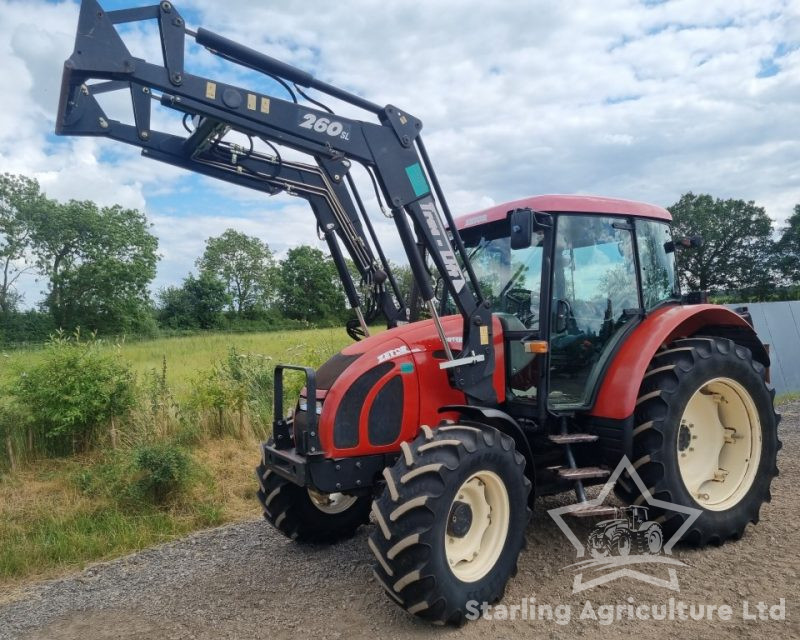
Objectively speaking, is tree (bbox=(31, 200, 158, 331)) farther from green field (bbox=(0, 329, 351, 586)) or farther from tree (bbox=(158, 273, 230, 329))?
green field (bbox=(0, 329, 351, 586))

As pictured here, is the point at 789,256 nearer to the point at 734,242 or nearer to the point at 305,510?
the point at 734,242

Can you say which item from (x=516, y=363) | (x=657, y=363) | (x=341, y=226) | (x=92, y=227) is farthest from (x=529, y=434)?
(x=92, y=227)

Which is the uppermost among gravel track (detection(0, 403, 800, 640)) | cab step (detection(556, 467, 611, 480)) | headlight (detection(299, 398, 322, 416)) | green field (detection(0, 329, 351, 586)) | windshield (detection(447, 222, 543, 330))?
windshield (detection(447, 222, 543, 330))

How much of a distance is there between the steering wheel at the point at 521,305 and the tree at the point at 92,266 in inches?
1112

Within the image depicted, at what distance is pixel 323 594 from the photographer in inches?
145

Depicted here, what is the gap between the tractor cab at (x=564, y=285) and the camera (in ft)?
13.5

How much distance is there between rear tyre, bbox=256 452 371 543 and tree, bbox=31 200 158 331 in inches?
1081

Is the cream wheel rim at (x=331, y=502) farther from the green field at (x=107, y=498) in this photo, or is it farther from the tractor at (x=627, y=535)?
the tractor at (x=627, y=535)

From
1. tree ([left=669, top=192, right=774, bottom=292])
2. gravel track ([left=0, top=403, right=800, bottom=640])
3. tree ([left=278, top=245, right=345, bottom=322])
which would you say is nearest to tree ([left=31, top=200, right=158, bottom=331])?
tree ([left=278, top=245, right=345, bottom=322])

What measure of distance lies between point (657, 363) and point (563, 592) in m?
1.69

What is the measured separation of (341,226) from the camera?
4688 mm

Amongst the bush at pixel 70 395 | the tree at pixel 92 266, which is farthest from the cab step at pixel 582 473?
the tree at pixel 92 266

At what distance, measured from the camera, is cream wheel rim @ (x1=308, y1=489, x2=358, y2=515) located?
173 inches

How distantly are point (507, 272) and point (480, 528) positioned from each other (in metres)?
1.82
